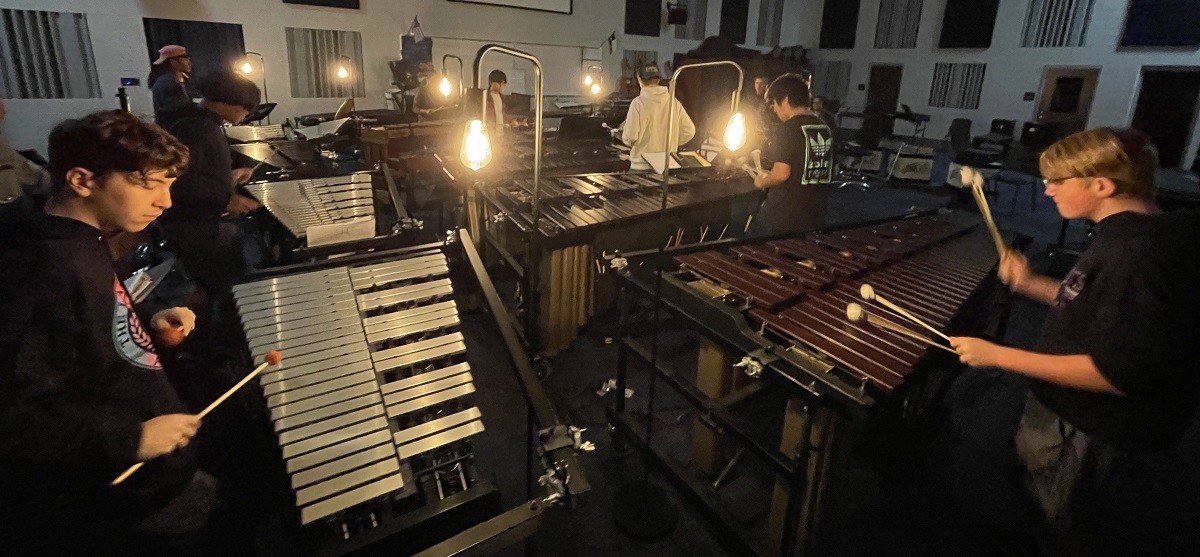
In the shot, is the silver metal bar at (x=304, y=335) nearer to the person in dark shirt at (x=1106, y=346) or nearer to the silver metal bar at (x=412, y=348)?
the silver metal bar at (x=412, y=348)

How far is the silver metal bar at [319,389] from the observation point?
2091 mm

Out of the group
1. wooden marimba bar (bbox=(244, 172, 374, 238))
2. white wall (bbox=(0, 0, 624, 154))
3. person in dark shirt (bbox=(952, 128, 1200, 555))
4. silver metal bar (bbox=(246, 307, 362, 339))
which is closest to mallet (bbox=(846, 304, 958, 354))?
person in dark shirt (bbox=(952, 128, 1200, 555))

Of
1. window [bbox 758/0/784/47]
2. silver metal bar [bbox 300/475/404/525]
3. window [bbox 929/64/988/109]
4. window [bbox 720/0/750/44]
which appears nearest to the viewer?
silver metal bar [bbox 300/475/404/525]

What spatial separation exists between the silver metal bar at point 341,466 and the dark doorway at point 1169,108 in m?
13.8

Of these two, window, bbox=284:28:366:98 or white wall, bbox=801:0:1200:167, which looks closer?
window, bbox=284:28:366:98

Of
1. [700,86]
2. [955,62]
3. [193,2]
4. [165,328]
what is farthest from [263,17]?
[955,62]

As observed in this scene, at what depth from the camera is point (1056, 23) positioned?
12.2 m

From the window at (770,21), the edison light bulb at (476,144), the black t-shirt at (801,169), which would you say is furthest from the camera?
the window at (770,21)

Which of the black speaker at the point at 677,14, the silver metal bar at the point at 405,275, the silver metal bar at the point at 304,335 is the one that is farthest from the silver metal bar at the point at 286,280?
the black speaker at the point at 677,14

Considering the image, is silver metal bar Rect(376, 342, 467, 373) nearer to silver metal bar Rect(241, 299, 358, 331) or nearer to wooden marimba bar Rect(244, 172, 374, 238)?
silver metal bar Rect(241, 299, 358, 331)

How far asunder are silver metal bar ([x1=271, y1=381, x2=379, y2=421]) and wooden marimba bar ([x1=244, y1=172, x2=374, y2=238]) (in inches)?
56.4

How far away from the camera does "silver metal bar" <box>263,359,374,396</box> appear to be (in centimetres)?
212

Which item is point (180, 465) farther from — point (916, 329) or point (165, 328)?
point (916, 329)

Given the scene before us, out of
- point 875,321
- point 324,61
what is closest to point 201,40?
point 324,61
